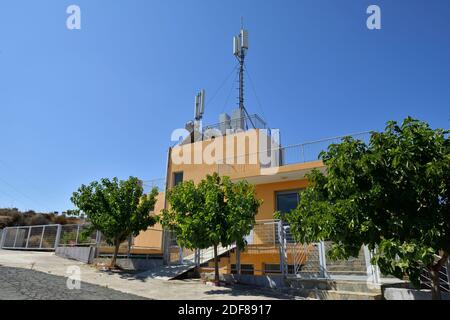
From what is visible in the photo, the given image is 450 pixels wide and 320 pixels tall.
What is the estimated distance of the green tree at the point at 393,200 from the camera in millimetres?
5664

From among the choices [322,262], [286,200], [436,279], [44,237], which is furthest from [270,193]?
[44,237]

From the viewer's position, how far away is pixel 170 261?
14867 mm

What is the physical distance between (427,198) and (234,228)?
5.33 meters

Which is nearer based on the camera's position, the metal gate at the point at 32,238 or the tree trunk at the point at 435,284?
the tree trunk at the point at 435,284

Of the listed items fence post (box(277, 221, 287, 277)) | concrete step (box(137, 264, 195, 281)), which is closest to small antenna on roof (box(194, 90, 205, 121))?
concrete step (box(137, 264, 195, 281))

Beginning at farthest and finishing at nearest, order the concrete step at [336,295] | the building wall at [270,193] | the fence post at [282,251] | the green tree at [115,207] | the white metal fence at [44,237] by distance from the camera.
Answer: the white metal fence at [44,237], the building wall at [270,193], the green tree at [115,207], the fence post at [282,251], the concrete step at [336,295]

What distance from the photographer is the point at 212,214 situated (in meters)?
10.1

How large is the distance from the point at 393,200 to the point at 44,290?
8.77 m

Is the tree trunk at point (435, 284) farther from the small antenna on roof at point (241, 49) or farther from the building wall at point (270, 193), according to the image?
the small antenna on roof at point (241, 49)

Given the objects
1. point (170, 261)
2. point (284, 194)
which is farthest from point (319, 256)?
point (170, 261)

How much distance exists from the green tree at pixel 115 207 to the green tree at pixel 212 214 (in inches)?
130

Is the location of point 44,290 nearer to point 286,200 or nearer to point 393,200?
point 393,200

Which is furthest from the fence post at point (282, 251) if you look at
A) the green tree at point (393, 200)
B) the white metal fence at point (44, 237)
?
the white metal fence at point (44, 237)
